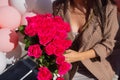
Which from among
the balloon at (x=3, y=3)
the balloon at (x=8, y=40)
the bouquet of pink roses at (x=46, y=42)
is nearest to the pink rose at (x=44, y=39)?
the bouquet of pink roses at (x=46, y=42)

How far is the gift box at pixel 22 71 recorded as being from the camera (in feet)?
4.62

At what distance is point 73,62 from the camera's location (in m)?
1.67

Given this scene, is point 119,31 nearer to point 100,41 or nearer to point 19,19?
point 100,41

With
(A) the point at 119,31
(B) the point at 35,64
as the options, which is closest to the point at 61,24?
(B) the point at 35,64

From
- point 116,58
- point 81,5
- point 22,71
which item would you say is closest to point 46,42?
point 22,71

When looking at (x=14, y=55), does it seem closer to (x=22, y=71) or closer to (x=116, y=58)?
(x=22, y=71)

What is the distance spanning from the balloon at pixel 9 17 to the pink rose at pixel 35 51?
442 millimetres

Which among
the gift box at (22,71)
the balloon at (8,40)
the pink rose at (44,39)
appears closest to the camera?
the pink rose at (44,39)

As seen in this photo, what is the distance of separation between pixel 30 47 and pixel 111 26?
0.51 metres

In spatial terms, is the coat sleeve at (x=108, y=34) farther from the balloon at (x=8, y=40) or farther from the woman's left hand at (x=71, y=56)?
the balloon at (x=8, y=40)

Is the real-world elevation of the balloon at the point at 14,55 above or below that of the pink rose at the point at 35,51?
below

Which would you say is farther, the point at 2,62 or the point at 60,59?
the point at 2,62

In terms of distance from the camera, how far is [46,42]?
1.21m

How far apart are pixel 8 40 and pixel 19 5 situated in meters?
0.25
